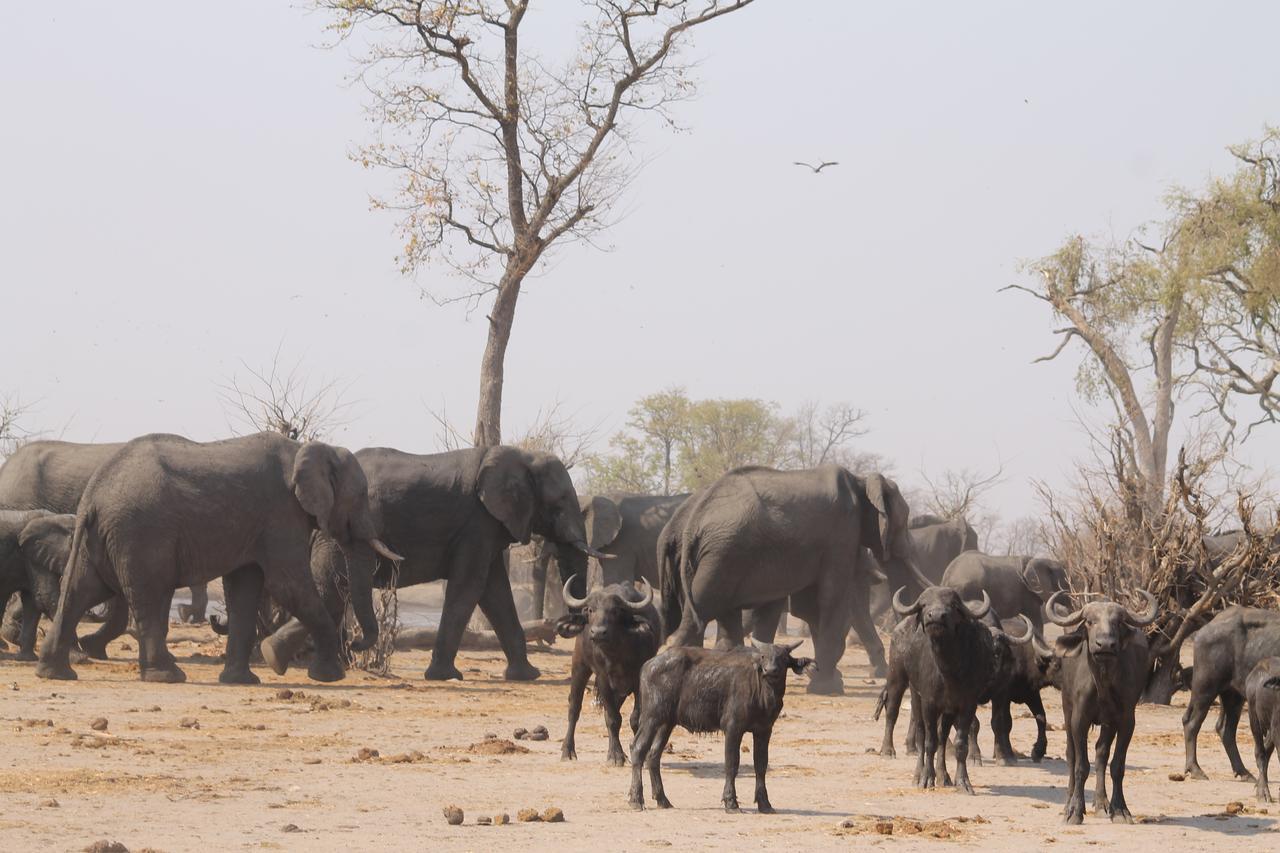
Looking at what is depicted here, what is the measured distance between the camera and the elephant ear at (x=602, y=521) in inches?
1175

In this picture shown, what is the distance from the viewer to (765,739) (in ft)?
36.8

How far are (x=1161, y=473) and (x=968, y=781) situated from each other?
30.8 metres

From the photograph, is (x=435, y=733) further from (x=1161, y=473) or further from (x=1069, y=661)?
(x=1161, y=473)

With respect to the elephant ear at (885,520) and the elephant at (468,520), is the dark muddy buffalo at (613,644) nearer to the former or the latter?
the elephant at (468,520)

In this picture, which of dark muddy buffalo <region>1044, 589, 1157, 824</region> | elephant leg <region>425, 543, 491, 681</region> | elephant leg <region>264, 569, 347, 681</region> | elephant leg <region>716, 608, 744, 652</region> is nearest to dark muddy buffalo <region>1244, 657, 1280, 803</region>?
dark muddy buffalo <region>1044, 589, 1157, 824</region>

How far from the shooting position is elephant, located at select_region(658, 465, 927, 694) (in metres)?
21.9

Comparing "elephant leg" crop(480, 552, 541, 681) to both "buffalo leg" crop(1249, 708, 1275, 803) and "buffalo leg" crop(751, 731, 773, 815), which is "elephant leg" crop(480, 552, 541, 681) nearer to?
"buffalo leg" crop(751, 731, 773, 815)

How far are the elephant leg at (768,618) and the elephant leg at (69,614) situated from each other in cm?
825

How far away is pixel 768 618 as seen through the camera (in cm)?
2377

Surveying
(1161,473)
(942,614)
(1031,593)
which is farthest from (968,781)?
(1161,473)

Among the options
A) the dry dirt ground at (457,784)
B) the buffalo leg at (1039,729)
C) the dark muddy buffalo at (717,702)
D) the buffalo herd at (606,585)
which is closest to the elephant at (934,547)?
the buffalo herd at (606,585)

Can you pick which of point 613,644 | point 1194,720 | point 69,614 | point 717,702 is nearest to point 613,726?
point 613,644

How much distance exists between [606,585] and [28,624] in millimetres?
7830

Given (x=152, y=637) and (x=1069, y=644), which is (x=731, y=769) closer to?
(x=1069, y=644)
